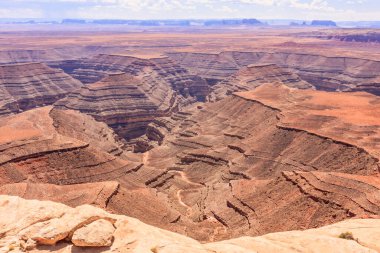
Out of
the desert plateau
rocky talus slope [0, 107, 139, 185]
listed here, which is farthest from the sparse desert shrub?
rocky talus slope [0, 107, 139, 185]

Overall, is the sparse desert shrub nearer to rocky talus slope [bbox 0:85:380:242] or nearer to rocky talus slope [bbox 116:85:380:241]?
rocky talus slope [bbox 0:85:380:242]

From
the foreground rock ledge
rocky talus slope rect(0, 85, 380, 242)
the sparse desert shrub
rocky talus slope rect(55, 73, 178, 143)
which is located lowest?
rocky talus slope rect(55, 73, 178, 143)

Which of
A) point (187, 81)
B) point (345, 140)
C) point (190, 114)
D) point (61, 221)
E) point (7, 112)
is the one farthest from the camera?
point (187, 81)

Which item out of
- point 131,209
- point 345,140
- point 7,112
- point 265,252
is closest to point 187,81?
point 7,112

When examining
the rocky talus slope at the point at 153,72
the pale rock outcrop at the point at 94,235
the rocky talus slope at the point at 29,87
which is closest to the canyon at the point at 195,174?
the pale rock outcrop at the point at 94,235

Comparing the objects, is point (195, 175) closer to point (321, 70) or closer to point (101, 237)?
point (101, 237)

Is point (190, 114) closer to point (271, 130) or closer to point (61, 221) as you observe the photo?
point (271, 130)
